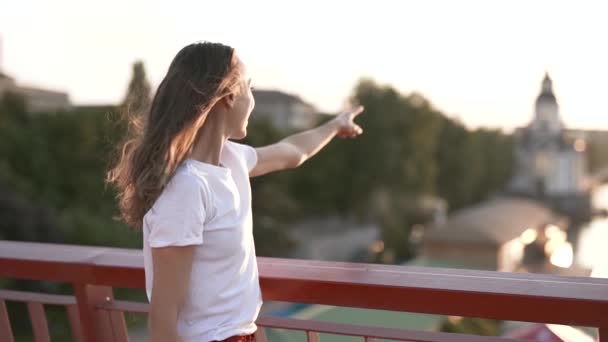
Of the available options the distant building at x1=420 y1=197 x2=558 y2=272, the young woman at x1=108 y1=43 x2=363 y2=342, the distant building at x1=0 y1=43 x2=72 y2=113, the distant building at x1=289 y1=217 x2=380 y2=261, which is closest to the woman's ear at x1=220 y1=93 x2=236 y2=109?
the young woman at x1=108 y1=43 x2=363 y2=342

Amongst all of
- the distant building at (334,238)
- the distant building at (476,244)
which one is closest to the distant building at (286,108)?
the distant building at (334,238)

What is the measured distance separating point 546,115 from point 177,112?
5726cm

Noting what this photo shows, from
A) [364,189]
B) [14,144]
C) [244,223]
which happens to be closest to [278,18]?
[14,144]

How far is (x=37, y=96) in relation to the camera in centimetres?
2242

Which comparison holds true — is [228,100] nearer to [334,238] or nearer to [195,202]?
[195,202]

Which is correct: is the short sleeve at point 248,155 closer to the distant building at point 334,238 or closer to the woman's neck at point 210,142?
the woman's neck at point 210,142

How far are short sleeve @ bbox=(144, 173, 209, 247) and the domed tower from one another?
50.2 m

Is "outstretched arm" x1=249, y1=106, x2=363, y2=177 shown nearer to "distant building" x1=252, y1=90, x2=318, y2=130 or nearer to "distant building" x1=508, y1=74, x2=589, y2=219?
"distant building" x1=252, y1=90, x2=318, y2=130

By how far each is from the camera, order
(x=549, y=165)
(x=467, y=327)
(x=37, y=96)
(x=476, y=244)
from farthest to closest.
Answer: (x=549, y=165)
(x=476, y=244)
(x=37, y=96)
(x=467, y=327)

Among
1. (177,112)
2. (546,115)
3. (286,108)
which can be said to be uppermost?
(177,112)

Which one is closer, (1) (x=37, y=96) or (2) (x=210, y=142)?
(2) (x=210, y=142)

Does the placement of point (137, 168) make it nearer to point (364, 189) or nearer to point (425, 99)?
point (364, 189)

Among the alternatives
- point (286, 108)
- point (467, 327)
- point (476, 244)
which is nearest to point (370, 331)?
point (467, 327)

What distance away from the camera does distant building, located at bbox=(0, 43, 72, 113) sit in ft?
61.5
